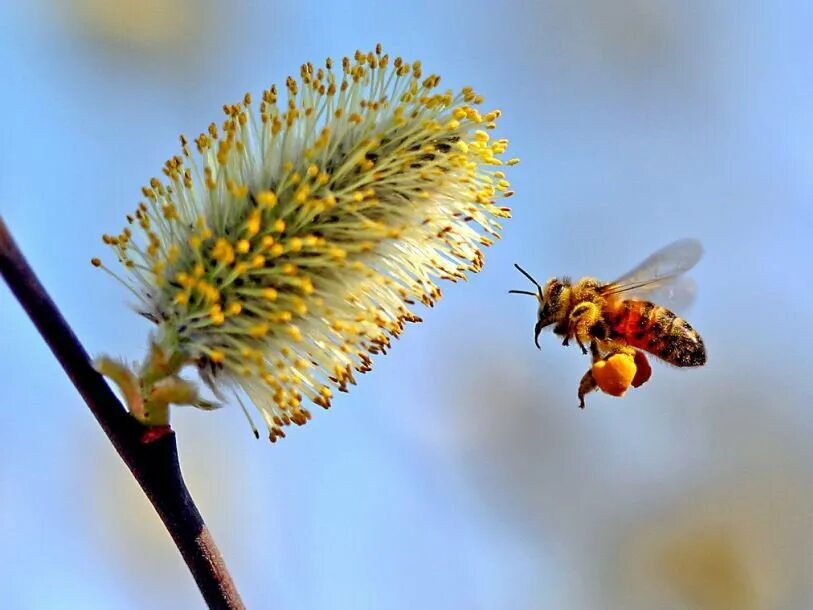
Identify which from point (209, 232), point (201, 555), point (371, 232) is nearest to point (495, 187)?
point (371, 232)

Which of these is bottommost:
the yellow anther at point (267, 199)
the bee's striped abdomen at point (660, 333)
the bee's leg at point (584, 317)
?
the bee's striped abdomen at point (660, 333)

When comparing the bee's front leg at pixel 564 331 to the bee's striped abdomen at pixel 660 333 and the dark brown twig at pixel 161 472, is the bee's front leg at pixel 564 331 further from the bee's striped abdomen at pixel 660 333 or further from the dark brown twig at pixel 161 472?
the dark brown twig at pixel 161 472

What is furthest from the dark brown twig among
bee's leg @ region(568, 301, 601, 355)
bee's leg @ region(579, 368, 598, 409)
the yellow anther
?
bee's leg @ region(568, 301, 601, 355)

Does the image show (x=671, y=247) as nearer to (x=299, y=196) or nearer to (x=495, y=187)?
(x=495, y=187)

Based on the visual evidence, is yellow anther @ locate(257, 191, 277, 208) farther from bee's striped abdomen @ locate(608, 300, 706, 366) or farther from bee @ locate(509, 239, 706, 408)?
bee's striped abdomen @ locate(608, 300, 706, 366)

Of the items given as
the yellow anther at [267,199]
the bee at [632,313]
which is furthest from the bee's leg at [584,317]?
the yellow anther at [267,199]

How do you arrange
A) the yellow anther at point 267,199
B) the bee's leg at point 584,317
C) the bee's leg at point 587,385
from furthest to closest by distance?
the bee's leg at point 584,317 → the bee's leg at point 587,385 → the yellow anther at point 267,199

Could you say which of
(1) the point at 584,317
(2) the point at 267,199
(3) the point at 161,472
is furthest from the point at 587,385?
(3) the point at 161,472
